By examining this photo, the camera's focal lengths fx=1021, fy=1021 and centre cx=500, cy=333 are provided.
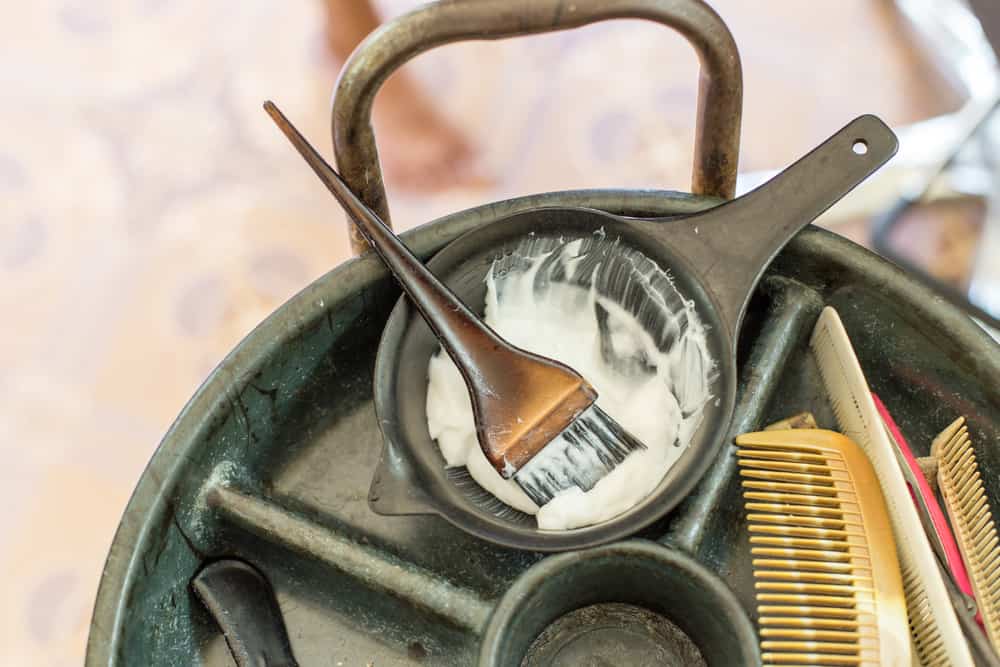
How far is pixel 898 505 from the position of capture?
2.26 feet

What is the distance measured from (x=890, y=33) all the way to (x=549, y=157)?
0.50 meters

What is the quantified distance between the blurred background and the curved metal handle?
0.57m

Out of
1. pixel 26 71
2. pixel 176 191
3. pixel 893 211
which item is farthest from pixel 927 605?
pixel 26 71

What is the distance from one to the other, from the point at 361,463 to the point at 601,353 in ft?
0.68

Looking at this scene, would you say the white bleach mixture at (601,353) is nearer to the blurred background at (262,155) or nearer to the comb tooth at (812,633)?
the comb tooth at (812,633)

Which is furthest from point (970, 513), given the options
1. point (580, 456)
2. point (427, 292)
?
point (427, 292)

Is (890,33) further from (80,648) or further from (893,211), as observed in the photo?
(80,648)

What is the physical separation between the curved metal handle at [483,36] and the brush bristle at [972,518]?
0.96 feet

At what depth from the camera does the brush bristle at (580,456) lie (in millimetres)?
740

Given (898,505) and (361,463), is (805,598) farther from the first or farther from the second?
(361,463)

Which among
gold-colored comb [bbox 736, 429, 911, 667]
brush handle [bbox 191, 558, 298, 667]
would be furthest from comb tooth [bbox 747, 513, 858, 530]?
brush handle [bbox 191, 558, 298, 667]

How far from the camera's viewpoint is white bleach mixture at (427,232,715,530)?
73 cm

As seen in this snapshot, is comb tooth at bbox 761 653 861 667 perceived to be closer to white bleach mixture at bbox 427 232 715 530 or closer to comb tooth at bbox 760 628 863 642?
comb tooth at bbox 760 628 863 642

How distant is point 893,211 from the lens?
4.28 ft
